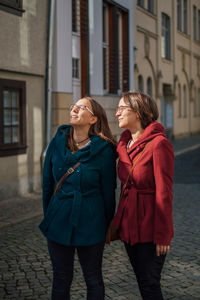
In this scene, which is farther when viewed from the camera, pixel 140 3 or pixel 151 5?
pixel 151 5

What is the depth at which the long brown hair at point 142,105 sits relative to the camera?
327 cm

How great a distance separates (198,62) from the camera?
3406cm

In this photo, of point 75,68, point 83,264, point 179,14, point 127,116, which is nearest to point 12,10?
point 75,68

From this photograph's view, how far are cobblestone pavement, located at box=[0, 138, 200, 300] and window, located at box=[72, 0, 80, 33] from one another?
728 cm

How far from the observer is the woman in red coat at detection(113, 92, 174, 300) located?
10.3 ft

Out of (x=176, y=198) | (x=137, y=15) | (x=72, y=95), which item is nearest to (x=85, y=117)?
(x=176, y=198)

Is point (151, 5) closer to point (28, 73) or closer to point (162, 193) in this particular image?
point (28, 73)

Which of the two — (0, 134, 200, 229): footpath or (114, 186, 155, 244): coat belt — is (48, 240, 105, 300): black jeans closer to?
(114, 186, 155, 244): coat belt

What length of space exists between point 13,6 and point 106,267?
7001mm

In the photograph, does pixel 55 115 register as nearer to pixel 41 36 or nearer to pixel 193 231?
pixel 41 36

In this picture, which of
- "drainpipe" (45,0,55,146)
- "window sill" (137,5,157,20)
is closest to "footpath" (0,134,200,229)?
"drainpipe" (45,0,55,146)

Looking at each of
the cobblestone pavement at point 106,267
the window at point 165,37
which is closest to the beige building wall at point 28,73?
the cobblestone pavement at point 106,267

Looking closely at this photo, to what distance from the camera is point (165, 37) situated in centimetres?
2684

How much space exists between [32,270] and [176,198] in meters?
5.49
